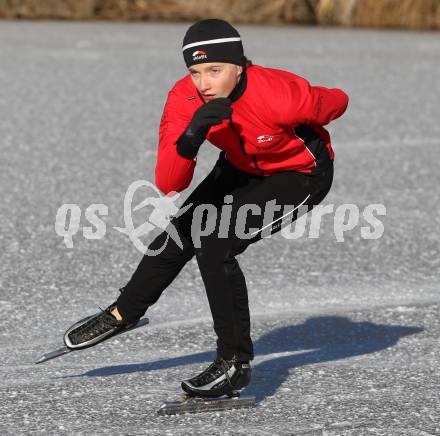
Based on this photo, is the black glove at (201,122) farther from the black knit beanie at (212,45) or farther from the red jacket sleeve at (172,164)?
the black knit beanie at (212,45)

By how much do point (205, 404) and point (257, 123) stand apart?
1.21 metres

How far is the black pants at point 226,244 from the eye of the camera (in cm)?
506

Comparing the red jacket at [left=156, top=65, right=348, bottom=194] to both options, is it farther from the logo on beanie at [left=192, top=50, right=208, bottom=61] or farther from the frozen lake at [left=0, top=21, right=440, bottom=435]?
the frozen lake at [left=0, top=21, right=440, bottom=435]

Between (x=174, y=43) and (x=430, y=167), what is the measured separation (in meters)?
8.05

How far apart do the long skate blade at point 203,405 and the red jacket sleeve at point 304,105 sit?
1209 millimetres

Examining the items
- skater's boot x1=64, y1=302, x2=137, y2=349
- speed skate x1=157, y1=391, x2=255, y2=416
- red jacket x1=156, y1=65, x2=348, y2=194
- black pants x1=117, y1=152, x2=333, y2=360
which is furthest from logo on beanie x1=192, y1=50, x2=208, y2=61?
speed skate x1=157, y1=391, x2=255, y2=416

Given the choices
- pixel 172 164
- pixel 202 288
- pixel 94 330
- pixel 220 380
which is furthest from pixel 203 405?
pixel 202 288

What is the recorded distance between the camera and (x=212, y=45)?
4.95m

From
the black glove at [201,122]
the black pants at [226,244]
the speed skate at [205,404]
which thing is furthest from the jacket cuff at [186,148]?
the speed skate at [205,404]

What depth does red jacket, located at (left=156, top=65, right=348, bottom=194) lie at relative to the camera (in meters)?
4.91

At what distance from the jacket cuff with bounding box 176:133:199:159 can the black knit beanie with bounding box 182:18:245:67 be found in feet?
1.15

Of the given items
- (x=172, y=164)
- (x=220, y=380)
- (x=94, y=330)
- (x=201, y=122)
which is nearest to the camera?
(x=201, y=122)

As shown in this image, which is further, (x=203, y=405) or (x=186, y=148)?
(x=203, y=405)

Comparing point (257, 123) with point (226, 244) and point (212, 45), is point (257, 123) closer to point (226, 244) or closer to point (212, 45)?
point (212, 45)
